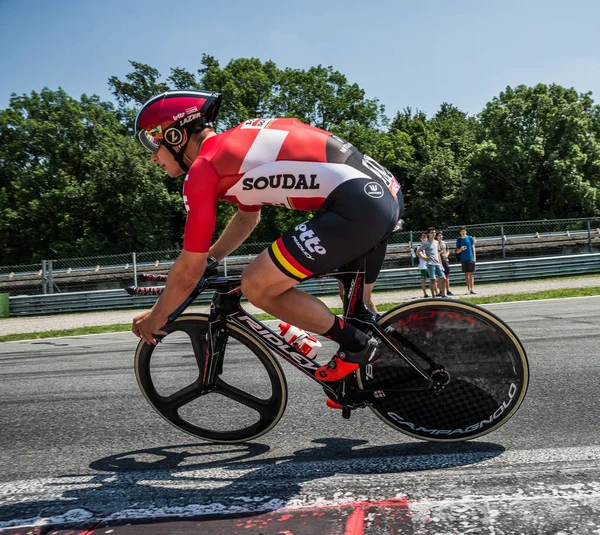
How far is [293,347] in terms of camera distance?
2996 millimetres

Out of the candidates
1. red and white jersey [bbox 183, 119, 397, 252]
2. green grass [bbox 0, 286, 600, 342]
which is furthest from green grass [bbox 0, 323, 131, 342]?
red and white jersey [bbox 183, 119, 397, 252]

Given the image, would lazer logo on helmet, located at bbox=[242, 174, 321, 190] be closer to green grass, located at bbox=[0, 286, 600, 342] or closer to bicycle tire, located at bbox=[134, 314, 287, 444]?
bicycle tire, located at bbox=[134, 314, 287, 444]

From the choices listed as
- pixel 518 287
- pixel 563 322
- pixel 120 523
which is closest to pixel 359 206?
pixel 120 523

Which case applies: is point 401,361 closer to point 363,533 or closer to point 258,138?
point 363,533

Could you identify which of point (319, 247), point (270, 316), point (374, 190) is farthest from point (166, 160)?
point (270, 316)

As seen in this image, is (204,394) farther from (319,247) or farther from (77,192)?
(77,192)

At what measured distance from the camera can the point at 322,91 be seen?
1788 inches

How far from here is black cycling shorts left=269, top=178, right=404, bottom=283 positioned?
258 cm

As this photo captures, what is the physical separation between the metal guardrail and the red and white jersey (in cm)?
1593

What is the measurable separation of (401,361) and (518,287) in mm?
15820

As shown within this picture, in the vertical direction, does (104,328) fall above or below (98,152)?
below

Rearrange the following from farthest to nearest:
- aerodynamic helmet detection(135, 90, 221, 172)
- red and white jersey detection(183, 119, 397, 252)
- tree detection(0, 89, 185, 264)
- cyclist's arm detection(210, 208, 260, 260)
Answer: tree detection(0, 89, 185, 264)
cyclist's arm detection(210, 208, 260, 260)
aerodynamic helmet detection(135, 90, 221, 172)
red and white jersey detection(183, 119, 397, 252)

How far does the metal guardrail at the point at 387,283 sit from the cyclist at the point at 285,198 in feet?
Answer: 51.9

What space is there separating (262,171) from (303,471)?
1385 millimetres
